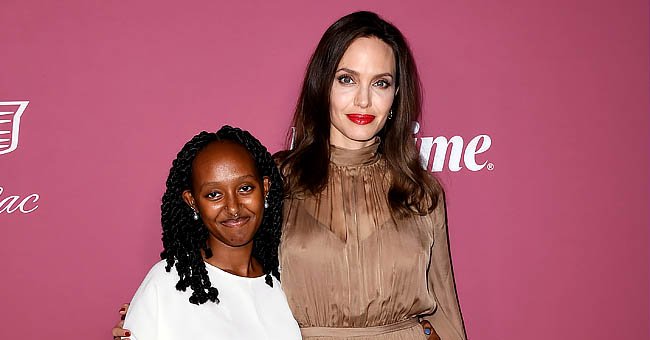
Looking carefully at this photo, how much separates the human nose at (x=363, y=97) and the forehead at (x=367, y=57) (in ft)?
0.17

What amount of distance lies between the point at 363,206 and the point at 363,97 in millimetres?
301

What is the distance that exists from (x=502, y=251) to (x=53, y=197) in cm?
150

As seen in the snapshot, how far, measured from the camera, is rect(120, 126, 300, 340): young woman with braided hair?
173 cm

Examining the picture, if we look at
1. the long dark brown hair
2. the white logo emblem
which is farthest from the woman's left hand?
the white logo emblem

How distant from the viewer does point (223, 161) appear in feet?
5.92

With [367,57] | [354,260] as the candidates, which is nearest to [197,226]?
[354,260]

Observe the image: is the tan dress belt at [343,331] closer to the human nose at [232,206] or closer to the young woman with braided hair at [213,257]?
the young woman with braided hair at [213,257]

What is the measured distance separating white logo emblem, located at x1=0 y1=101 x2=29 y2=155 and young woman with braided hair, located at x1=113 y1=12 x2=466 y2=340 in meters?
0.87

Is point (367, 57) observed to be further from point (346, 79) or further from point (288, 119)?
point (288, 119)

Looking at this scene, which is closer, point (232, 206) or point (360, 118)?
point (232, 206)

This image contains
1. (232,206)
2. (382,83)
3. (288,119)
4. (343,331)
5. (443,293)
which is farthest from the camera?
(288,119)

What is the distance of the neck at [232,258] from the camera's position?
6.12 ft

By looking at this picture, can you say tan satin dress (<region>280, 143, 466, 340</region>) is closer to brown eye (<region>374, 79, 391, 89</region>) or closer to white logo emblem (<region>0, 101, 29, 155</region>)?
brown eye (<region>374, 79, 391, 89</region>)

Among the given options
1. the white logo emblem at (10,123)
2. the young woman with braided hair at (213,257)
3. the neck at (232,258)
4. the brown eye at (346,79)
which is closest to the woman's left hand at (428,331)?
the young woman with braided hair at (213,257)
